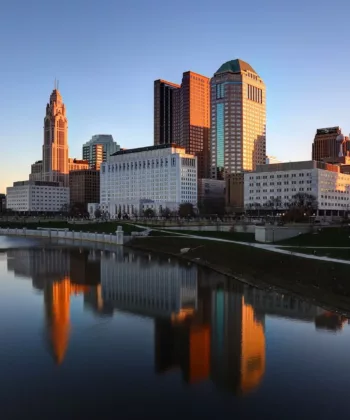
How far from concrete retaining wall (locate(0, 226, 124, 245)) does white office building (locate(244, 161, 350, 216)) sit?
67.8 meters

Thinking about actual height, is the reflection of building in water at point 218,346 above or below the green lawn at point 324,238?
below

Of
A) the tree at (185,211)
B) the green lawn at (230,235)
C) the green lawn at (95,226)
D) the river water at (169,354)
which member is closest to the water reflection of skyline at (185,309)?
the river water at (169,354)

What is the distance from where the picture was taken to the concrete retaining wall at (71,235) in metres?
→ 104

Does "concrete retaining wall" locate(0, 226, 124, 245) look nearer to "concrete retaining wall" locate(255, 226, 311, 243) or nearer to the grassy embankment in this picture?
the grassy embankment

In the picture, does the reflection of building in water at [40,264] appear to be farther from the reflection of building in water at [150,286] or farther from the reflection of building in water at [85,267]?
the reflection of building in water at [150,286]

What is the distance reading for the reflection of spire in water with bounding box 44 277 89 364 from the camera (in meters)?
28.2

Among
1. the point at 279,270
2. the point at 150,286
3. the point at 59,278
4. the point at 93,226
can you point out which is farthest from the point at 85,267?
the point at 93,226

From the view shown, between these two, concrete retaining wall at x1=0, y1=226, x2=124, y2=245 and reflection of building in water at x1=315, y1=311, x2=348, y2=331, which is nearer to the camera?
reflection of building in water at x1=315, y1=311, x2=348, y2=331

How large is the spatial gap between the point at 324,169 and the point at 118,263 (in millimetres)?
108129

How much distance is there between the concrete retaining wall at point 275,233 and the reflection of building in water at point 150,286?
1428 cm

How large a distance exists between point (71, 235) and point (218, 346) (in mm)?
101464

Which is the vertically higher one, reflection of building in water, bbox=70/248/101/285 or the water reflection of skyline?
the water reflection of skyline

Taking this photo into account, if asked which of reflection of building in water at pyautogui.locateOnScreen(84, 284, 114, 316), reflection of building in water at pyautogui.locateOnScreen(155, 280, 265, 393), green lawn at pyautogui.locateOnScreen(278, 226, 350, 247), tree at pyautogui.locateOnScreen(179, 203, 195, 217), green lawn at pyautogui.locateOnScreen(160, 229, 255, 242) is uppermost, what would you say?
tree at pyautogui.locateOnScreen(179, 203, 195, 217)

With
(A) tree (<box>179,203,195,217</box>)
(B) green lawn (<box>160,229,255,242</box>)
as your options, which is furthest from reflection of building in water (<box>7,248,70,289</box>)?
(A) tree (<box>179,203,195,217</box>)
